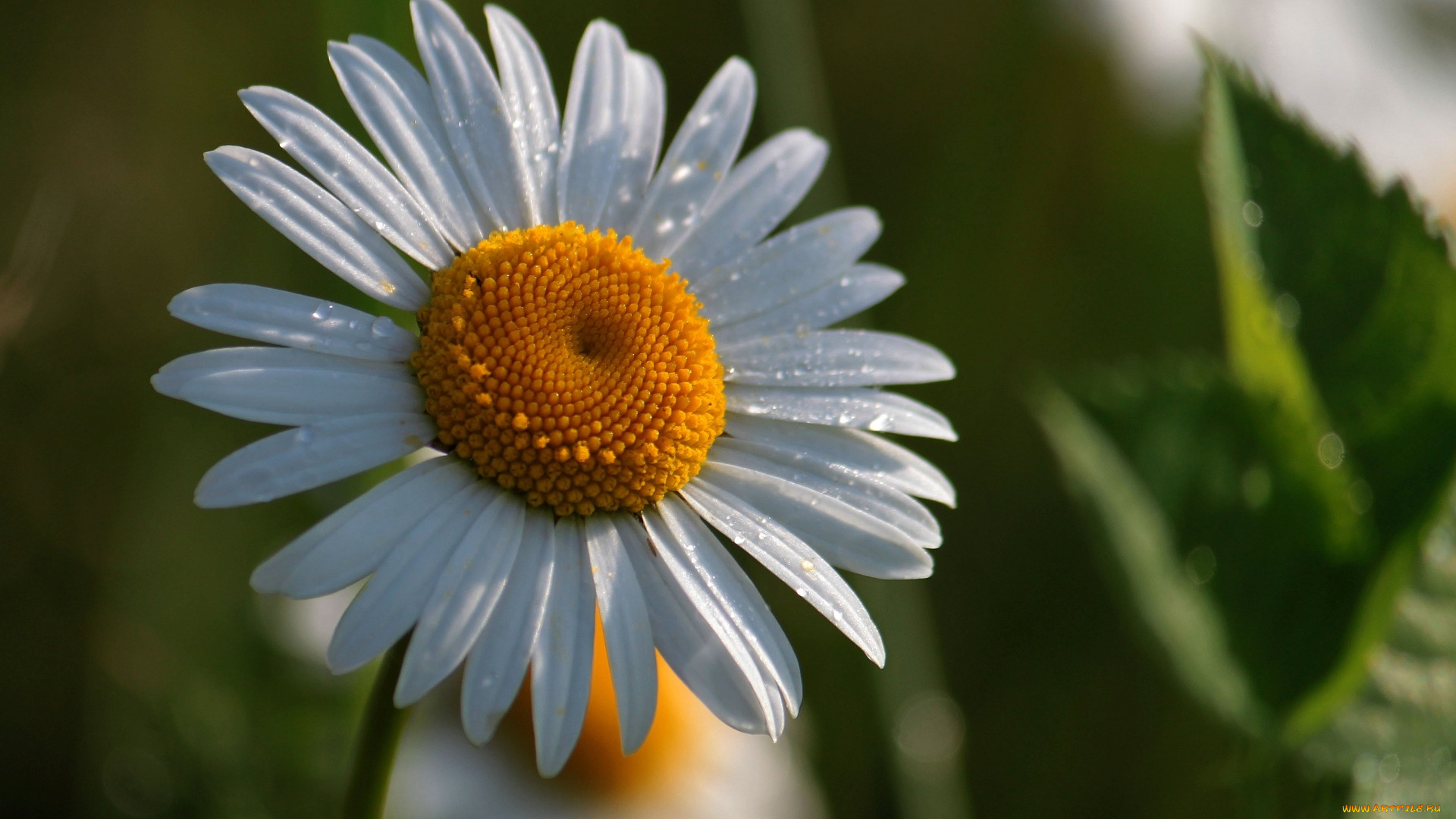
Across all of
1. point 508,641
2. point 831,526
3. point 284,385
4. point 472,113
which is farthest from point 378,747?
point 472,113

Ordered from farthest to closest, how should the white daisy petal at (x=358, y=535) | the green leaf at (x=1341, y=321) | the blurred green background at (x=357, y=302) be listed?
the blurred green background at (x=357, y=302) → the green leaf at (x=1341, y=321) → the white daisy petal at (x=358, y=535)

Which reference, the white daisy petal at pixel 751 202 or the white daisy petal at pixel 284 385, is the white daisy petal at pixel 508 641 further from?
the white daisy petal at pixel 751 202

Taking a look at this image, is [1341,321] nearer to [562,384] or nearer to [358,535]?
[562,384]

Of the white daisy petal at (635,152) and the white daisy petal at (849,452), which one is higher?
the white daisy petal at (635,152)

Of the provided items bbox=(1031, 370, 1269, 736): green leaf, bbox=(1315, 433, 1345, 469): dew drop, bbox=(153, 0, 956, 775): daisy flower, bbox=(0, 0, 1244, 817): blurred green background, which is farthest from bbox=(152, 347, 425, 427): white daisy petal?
bbox=(1315, 433, 1345, 469): dew drop

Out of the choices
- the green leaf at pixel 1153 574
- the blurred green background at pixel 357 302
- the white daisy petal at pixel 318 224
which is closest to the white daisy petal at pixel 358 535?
the white daisy petal at pixel 318 224

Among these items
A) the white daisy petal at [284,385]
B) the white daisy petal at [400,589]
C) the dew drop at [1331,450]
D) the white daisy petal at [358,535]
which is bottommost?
the dew drop at [1331,450]
